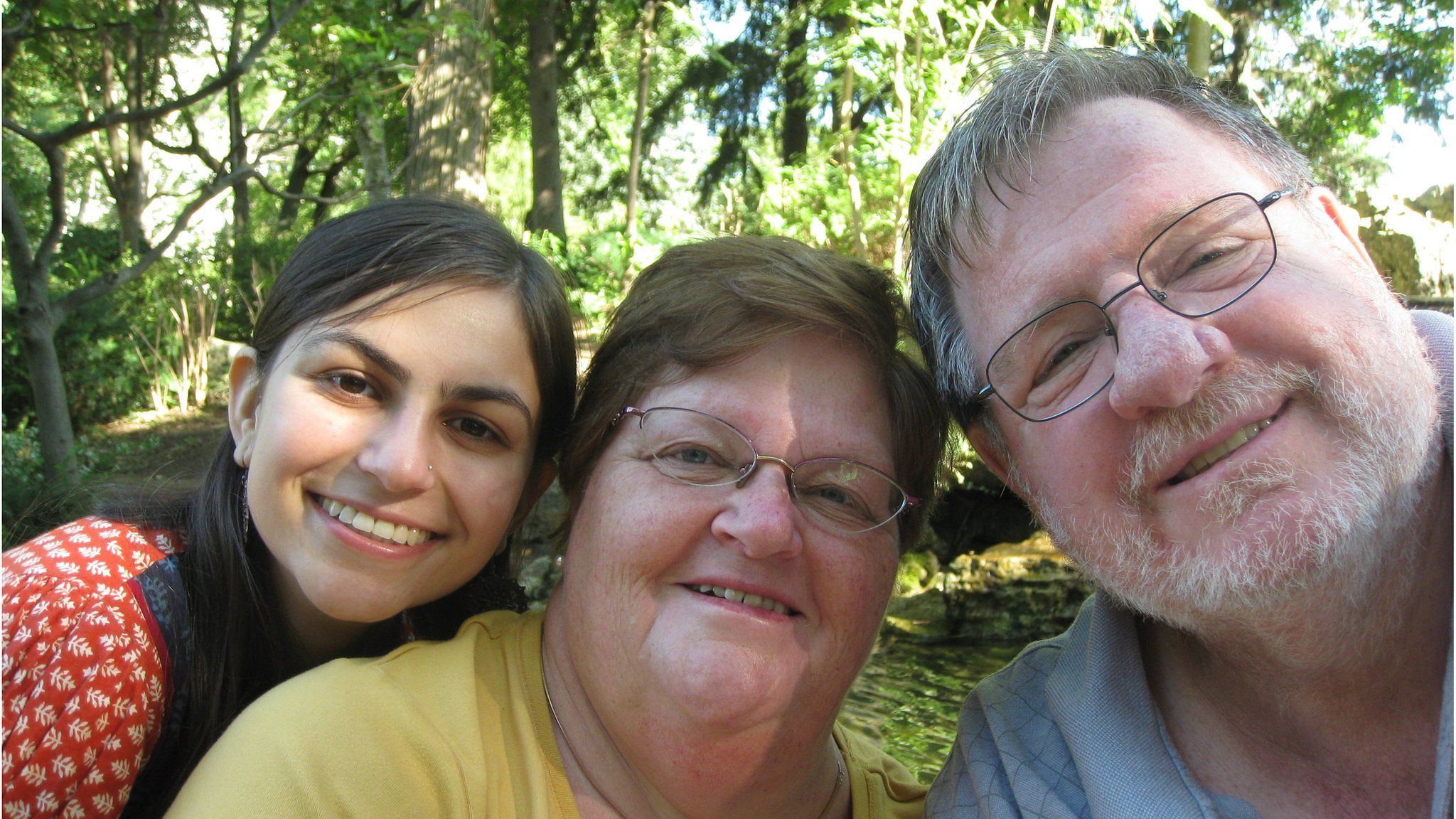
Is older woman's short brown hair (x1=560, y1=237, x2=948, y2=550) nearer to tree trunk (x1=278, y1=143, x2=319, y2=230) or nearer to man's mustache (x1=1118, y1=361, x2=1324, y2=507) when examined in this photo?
man's mustache (x1=1118, y1=361, x2=1324, y2=507)

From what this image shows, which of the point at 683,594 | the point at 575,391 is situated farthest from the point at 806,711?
the point at 575,391

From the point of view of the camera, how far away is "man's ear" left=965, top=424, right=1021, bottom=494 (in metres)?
2.21

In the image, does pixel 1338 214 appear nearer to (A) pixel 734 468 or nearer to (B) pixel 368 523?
(A) pixel 734 468

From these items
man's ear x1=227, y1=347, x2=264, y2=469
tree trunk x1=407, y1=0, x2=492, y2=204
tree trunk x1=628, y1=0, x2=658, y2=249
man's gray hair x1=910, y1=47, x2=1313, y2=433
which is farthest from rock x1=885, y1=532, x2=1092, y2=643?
tree trunk x1=628, y1=0, x2=658, y2=249

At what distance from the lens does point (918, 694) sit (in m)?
5.43

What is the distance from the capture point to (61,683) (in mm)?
1854

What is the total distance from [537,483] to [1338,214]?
5.82 ft

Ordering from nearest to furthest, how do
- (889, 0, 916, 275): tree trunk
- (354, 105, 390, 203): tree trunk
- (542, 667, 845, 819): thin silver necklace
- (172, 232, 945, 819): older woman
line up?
1. (172, 232, 945, 819): older woman
2. (542, 667, 845, 819): thin silver necklace
3. (889, 0, 916, 275): tree trunk
4. (354, 105, 390, 203): tree trunk

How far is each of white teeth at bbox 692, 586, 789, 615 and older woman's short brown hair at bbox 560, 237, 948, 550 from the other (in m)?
0.41

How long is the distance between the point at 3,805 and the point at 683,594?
1262mm

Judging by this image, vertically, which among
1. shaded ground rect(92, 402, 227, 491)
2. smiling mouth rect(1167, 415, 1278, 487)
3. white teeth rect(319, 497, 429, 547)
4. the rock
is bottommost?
shaded ground rect(92, 402, 227, 491)

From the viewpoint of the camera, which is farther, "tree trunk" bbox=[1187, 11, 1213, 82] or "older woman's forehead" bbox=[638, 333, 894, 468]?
"tree trunk" bbox=[1187, 11, 1213, 82]

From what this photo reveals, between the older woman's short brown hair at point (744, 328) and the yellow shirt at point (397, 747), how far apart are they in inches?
17.0

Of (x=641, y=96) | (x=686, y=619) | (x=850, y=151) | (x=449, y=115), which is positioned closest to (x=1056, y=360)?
(x=686, y=619)
